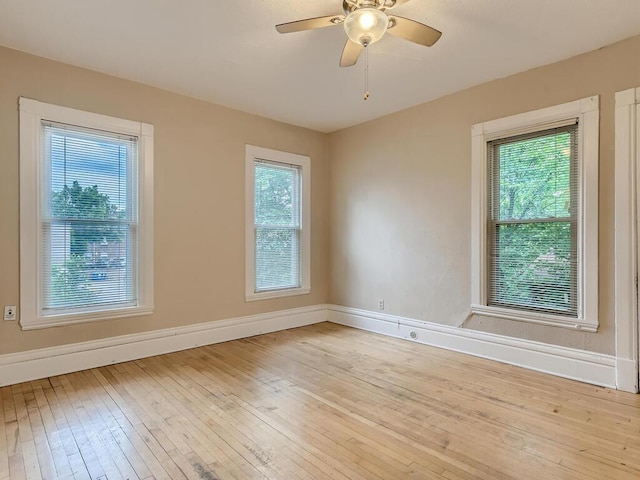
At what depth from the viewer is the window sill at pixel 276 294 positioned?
459 cm

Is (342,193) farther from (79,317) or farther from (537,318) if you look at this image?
(79,317)

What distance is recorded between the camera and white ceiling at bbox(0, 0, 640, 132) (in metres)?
2.50

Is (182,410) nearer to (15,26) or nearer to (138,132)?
(138,132)

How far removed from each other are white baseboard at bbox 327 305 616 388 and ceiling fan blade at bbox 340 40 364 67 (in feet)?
9.39

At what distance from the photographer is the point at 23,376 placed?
3.07m

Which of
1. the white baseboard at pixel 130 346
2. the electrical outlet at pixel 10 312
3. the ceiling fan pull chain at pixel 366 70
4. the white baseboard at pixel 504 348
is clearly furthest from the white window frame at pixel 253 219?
the electrical outlet at pixel 10 312

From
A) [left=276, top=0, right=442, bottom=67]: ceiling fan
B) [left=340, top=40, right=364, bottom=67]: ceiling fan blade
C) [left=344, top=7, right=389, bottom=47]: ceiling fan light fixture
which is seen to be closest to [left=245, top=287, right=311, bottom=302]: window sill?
[left=340, top=40, right=364, bottom=67]: ceiling fan blade

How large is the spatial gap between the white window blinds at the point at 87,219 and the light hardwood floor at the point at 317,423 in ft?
2.38

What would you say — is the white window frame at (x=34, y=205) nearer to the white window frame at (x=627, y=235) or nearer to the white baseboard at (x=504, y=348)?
the white baseboard at (x=504, y=348)

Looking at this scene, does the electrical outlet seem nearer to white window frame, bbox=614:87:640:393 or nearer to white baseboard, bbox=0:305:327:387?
white baseboard, bbox=0:305:327:387

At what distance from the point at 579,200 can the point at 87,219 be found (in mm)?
4384

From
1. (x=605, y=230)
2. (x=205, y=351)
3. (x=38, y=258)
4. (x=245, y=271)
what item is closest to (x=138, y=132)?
(x=38, y=258)

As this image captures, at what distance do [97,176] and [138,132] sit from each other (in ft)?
1.94

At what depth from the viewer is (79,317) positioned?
11.0 ft
